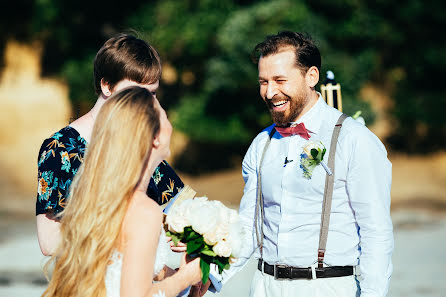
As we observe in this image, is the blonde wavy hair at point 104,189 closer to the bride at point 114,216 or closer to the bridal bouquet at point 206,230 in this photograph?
the bride at point 114,216

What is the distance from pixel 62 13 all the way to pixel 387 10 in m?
10.6

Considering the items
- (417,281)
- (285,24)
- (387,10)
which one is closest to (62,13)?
(285,24)

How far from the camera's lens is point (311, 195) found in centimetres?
316

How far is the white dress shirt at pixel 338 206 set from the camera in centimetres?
301

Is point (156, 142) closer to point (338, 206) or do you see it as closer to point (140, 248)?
point (140, 248)

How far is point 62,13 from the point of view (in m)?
20.2

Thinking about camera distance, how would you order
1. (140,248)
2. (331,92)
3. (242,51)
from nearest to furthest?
(140,248) < (331,92) < (242,51)

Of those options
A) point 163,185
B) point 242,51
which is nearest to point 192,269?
point 163,185

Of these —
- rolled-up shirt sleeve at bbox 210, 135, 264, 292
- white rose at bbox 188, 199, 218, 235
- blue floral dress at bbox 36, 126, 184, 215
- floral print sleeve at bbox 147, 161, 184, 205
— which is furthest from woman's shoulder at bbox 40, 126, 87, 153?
rolled-up shirt sleeve at bbox 210, 135, 264, 292

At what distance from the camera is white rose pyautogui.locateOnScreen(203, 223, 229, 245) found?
2.58 metres

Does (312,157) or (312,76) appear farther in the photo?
(312,76)

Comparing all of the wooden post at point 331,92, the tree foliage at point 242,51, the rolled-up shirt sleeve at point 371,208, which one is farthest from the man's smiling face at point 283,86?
the tree foliage at point 242,51

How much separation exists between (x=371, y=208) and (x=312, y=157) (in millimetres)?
383

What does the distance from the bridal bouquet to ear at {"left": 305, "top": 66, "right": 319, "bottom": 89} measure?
1067 millimetres
